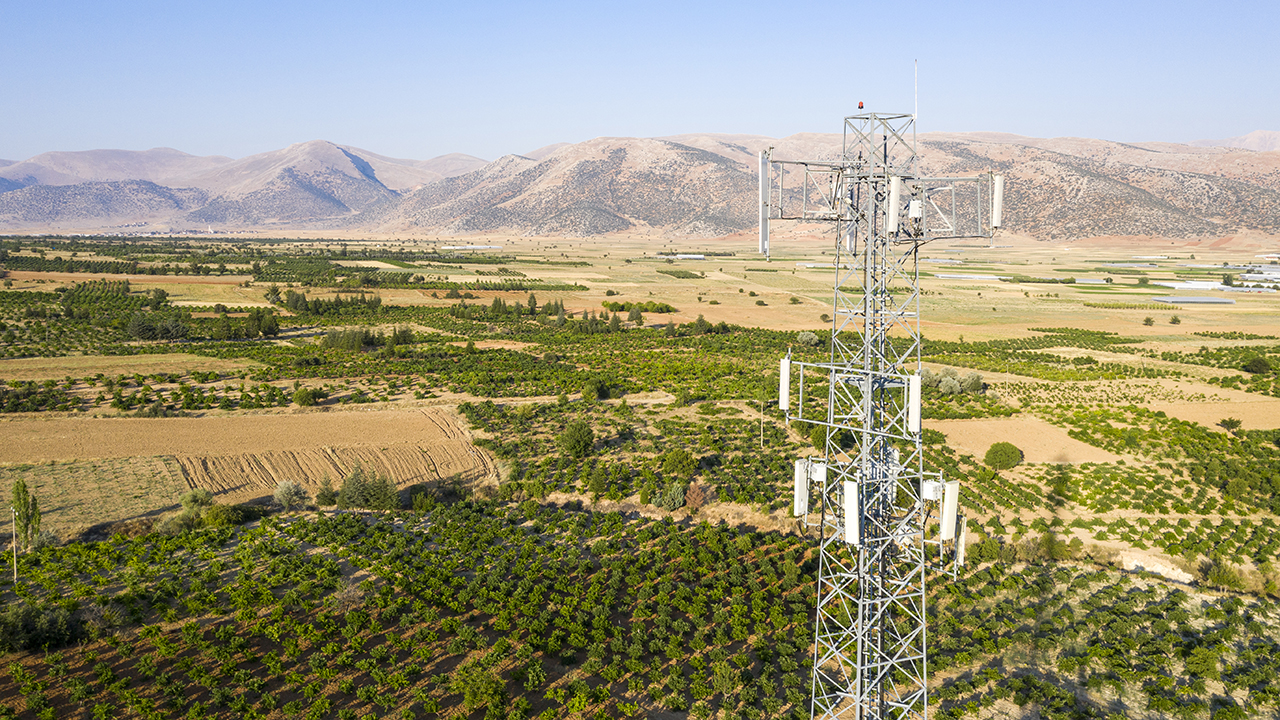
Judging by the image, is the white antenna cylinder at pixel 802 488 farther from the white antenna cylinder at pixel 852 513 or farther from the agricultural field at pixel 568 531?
the agricultural field at pixel 568 531

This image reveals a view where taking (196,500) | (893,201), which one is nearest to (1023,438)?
(893,201)

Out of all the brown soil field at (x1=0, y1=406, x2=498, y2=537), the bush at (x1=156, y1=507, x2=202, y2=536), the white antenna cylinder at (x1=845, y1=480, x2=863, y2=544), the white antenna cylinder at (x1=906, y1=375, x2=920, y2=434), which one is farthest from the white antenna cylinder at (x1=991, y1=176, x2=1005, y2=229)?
the bush at (x1=156, y1=507, x2=202, y2=536)

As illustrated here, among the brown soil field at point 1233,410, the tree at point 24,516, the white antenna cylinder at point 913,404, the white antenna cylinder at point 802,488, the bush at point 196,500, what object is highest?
the white antenna cylinder at point 913,404

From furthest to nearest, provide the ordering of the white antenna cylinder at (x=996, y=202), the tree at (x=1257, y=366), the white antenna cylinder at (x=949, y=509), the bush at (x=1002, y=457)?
the tree at (x=1257, y=366)
the bush at (x=1002, y=457)
the white antenna cylinder at (x=996, y=202)
the white antenna cylinder at (x=949, y=509)

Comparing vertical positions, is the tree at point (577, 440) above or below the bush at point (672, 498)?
above

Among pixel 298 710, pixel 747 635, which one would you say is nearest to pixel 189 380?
pixel 298 710

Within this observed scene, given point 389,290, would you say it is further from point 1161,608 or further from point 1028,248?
point 1028,248

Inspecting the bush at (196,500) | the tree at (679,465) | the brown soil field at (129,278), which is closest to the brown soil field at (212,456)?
the bush at (196,500)

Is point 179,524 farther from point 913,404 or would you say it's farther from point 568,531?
point 913,404
